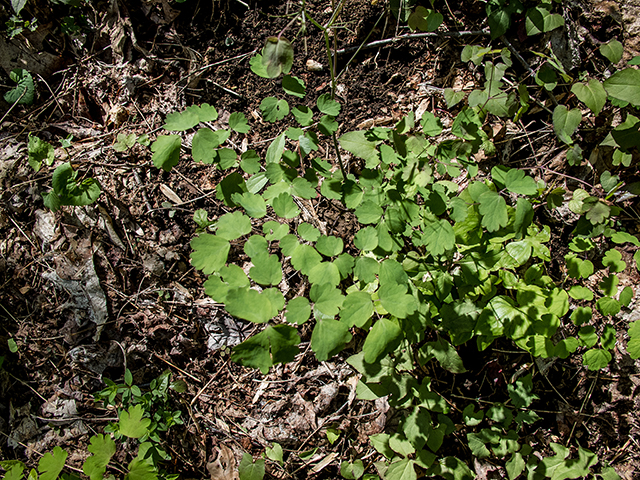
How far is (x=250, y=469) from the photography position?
6.88ft

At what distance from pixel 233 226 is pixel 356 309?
0.59m

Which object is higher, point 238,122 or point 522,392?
point 238,122

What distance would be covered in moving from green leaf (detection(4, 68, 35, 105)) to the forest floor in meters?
0.13

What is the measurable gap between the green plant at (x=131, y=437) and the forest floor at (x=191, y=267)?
0.10m

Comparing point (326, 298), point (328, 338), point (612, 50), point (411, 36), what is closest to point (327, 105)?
point (326, 298)

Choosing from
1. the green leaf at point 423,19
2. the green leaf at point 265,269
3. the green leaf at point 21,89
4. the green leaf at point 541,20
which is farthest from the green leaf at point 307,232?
the green leaf at point 21,89

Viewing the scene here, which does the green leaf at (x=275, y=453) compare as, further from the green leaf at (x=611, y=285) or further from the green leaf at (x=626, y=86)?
the green leaf at (x=626, y=86)

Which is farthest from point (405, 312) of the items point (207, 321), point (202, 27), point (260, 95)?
point (202, 27)

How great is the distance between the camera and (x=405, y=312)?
139cm

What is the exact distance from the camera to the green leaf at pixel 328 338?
134 cm

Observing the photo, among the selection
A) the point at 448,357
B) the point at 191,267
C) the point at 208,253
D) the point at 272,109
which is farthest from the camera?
the point at 191,267

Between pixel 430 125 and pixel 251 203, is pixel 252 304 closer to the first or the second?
pixel 251 203

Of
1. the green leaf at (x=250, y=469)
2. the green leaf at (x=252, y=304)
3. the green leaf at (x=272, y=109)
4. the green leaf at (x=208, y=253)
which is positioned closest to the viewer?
the green leaf at (x=252, y=304)

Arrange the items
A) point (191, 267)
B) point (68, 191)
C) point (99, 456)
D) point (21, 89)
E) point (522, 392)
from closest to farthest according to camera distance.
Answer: point (99, 456)
point (522, 392)
point (68, 191)
point (191, 267)
point (21, 89)
